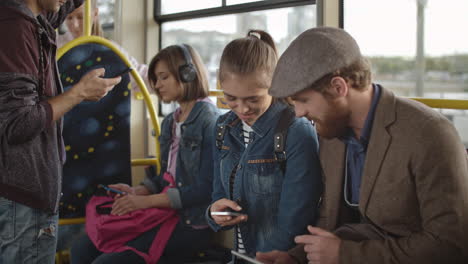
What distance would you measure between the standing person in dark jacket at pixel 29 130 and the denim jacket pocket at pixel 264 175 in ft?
2.10

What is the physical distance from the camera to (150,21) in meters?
4.00

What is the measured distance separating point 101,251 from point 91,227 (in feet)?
0.40

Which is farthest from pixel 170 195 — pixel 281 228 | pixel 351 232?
pixel 351 232

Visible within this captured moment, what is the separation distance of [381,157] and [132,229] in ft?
4.22

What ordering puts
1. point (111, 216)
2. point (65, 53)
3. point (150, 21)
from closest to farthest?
1. point (111, 216)
2. point (65, 53)
3. point (150, 21)

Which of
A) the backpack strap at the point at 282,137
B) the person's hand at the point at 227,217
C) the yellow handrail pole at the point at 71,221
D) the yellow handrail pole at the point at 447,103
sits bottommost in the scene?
the yellow handrail pole at the point at 71,221

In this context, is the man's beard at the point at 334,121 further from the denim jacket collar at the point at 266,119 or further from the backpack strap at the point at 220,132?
the backpack strap at the point at 220,132

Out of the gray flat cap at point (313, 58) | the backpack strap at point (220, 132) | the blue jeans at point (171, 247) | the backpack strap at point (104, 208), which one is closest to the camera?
the gray flat cap at point (313, 58)

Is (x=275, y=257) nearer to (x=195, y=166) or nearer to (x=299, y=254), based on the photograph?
(x=299, y=254)

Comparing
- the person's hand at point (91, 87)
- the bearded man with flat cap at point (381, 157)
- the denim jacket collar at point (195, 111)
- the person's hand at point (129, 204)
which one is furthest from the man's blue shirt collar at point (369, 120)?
the person's hand at point (129, 204)

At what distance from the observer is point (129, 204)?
2.29 metres

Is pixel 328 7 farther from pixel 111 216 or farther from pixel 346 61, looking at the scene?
pixel 111 216

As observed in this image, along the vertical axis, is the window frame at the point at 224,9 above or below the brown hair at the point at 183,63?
above

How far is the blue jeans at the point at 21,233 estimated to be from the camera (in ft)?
5.33
